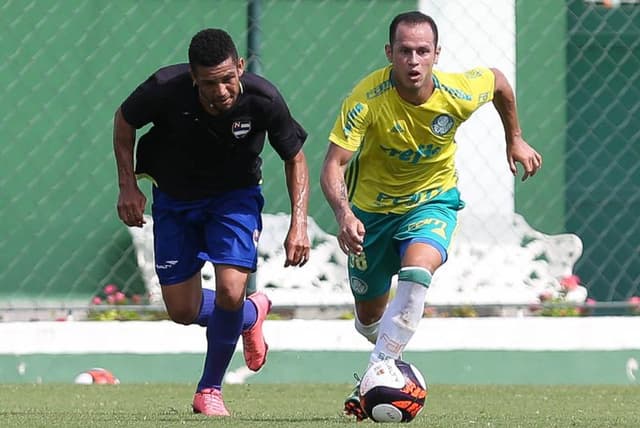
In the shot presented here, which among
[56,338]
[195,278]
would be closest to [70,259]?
[56,338]

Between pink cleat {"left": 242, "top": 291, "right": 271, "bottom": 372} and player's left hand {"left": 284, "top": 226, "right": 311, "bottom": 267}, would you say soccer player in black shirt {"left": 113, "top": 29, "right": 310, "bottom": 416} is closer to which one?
player's left hand {"left": 284, "top": 226, "right": 311, "bottom": 267}

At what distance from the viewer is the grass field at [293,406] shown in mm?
6664

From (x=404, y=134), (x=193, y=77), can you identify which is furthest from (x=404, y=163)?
(x=193, y=77)

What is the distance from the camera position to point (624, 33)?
1023 cm

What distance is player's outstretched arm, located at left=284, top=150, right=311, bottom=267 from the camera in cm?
691

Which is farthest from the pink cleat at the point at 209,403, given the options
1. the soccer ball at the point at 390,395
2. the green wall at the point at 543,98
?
the green wall at the point at 543,98

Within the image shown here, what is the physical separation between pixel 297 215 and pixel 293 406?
1.33 m

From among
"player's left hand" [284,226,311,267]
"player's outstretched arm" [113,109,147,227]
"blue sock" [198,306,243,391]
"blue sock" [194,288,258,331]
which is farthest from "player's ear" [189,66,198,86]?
"blue sock" [194,288,258,331]

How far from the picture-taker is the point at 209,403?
727 centimetres

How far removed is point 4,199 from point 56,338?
89cm

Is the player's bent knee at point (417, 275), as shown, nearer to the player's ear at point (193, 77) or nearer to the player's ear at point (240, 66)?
the player's ear at point (240, 66)

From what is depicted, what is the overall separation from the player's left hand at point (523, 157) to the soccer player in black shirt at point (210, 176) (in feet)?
3.11

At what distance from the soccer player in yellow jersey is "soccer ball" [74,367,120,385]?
2.19 metres

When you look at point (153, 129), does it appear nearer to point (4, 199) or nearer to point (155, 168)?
point (155, 168)
